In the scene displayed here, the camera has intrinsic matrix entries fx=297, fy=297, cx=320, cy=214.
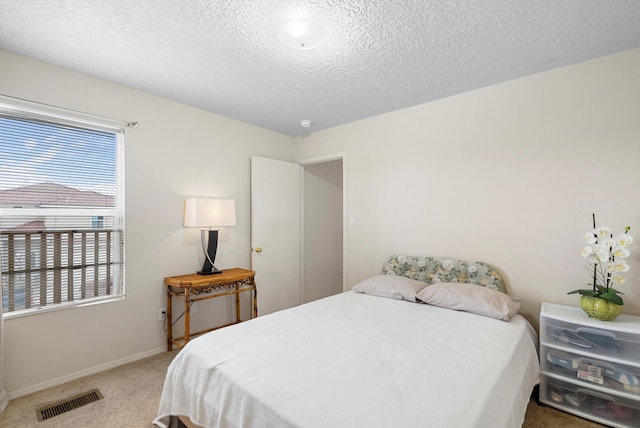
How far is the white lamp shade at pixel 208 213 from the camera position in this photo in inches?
113

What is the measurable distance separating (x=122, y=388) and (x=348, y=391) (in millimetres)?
1998

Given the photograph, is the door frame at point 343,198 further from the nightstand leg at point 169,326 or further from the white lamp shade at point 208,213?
the nightstand leg at point 169,326

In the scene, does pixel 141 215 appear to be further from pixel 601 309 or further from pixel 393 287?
pixel 601 309

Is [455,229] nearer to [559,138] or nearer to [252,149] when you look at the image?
[559,138]

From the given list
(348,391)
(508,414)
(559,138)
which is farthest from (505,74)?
(348,391)

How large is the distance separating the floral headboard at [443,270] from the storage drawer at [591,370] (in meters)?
0.59

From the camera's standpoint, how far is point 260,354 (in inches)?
60.8

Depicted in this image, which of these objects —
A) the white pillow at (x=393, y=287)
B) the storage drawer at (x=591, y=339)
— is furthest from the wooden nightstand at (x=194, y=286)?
the storage drawer at (x=591, y=339)

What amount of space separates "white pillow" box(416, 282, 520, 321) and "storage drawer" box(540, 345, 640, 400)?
1.06 ft

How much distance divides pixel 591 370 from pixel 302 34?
276 cm

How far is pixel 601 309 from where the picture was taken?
1859 millimetres

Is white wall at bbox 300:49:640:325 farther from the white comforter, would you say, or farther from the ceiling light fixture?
the ceiling light fixture

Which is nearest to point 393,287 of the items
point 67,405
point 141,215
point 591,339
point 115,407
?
point 591,339

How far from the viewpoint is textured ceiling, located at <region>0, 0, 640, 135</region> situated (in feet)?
5.36
